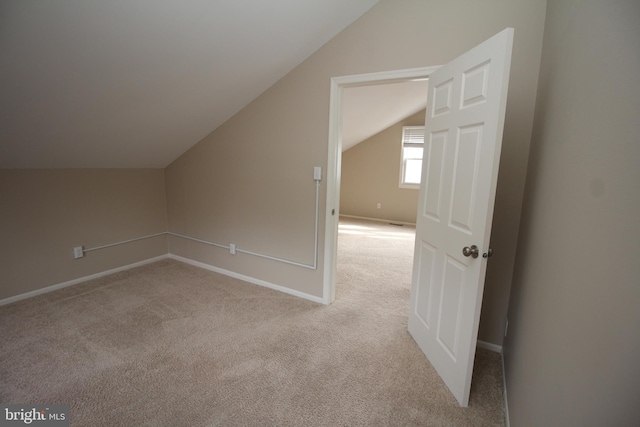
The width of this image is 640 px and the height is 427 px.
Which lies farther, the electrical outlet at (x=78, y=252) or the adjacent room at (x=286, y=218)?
the electrical outlet at (x=78, y=252)

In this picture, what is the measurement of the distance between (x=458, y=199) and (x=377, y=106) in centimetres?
327

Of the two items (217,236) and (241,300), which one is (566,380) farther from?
(217,236)

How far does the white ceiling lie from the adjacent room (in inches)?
13.6

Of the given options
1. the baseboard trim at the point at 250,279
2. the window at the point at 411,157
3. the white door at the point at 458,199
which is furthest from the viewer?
the window at the point at 411,157

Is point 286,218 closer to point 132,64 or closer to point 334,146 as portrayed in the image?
point 334,146

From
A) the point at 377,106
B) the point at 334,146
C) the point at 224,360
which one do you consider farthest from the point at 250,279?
the point at 377,106

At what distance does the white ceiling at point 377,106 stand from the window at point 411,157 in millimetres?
372

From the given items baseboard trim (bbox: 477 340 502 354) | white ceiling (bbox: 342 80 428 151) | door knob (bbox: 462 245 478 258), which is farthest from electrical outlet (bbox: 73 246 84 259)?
baseboard trim (bbox: 477 340 502 354)

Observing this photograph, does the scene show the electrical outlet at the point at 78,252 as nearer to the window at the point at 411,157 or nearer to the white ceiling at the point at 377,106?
the white ceiling at the point at 377,106

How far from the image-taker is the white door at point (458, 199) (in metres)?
1.47

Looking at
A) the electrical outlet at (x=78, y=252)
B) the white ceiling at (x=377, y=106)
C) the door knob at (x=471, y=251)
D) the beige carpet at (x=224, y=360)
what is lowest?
the beige carpet at (x=224, y=360)

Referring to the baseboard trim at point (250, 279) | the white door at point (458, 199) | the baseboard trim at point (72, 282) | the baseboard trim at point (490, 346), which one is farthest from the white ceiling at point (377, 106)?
the baseboard trim at point (72, 282)

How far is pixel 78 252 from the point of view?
3098mm

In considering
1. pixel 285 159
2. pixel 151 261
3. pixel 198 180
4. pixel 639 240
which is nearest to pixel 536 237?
pixel 639 240
